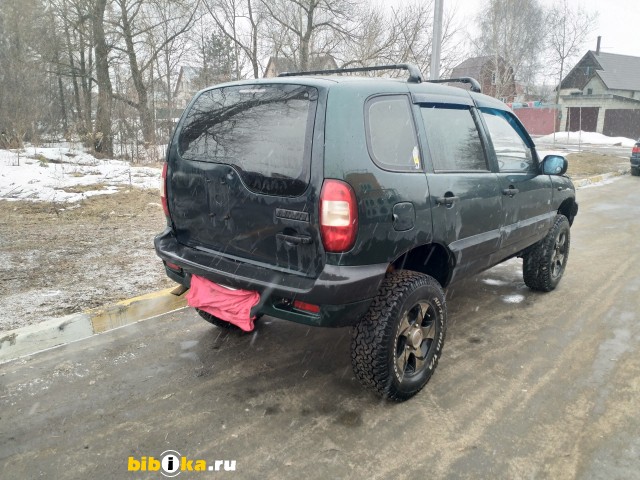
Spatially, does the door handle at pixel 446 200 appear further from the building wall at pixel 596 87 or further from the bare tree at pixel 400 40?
the building wall at pixel 596 87

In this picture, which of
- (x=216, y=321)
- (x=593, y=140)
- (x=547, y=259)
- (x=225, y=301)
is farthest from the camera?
(x=593, y=140)

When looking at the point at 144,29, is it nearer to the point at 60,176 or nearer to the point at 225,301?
the point at 60,176

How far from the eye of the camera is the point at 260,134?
105 inches

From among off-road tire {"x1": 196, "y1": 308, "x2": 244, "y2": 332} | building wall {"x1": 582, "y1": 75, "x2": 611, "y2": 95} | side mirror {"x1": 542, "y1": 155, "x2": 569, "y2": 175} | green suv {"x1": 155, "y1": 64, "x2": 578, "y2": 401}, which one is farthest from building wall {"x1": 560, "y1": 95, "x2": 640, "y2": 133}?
off-road tire {"x1": 196, "y1": 308, "x2": 244, "y2": 332}

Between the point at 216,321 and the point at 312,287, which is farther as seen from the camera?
the point at 216,321

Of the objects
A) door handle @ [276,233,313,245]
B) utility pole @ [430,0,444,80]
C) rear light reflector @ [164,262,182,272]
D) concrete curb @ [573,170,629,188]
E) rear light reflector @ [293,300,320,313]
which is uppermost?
utility pole @ [430,0,444,80]

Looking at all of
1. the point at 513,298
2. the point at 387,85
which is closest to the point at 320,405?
the point at 387,85

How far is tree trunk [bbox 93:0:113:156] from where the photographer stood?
15461 mm

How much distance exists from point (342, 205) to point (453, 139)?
1289 mm

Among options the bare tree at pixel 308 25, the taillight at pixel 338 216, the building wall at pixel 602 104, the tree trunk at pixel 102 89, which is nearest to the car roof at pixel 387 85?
the taillight at pixel 338 216

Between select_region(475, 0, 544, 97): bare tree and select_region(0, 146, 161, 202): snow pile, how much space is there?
31.9 m

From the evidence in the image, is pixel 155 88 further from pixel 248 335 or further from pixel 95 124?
pixel 248 335

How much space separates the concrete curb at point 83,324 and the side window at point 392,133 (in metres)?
1.72

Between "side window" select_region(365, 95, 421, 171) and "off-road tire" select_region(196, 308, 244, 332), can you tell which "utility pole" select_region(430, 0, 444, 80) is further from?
"off-road tire" select_region(196, 308, 244, 332)
